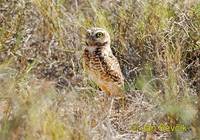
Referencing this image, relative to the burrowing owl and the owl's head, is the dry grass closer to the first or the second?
the burrowing owl

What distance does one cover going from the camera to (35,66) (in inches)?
187

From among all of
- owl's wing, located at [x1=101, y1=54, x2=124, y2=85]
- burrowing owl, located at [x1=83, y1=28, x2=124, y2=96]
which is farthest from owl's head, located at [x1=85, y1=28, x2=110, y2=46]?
owl's wing, located at [x1=101, y1=54, x2=124, y2=85]

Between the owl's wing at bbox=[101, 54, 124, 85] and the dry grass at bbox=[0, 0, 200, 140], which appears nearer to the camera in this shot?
the dry grass at bbox=[0, 0, 200, 140]

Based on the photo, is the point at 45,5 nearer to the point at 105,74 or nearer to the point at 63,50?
the point at 63,50

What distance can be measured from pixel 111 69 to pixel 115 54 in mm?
720

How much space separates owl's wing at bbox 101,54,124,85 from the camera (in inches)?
163

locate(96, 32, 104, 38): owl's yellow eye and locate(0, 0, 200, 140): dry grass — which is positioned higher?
locate(96, 32, 104, 38): owl's yellow eye

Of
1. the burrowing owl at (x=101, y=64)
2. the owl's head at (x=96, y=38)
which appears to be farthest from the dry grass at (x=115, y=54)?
the owl's head at (x=96, y=38)

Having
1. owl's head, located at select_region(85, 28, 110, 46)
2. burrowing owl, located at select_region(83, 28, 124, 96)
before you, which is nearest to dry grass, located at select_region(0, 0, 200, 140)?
burrowing owl, located at select_region(83, 28, 124, 96)

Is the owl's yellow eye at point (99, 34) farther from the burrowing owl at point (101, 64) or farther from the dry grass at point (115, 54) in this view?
the dry grass at point (115, 54)

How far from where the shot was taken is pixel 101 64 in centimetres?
414

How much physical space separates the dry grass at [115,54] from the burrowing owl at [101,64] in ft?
0.30

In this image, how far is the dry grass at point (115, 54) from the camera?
3445mm

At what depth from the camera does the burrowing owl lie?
13.6 feet
